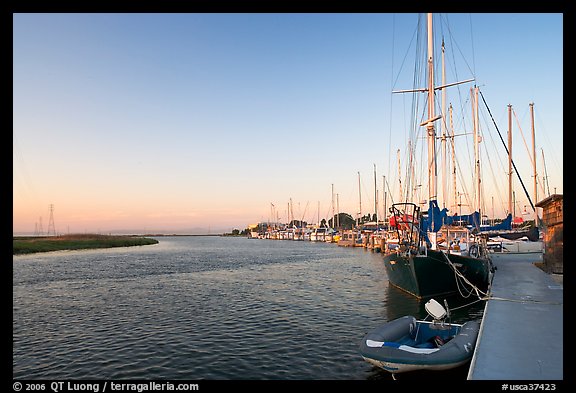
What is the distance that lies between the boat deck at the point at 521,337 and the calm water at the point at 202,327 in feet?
4.97

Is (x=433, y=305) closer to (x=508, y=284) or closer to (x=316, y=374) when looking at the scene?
(x=316, y=374)

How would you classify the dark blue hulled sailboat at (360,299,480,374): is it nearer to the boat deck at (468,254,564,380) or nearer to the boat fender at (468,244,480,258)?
the boat deck at (468,254,564,380)

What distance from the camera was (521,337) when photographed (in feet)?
32.0

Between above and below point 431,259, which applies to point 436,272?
below

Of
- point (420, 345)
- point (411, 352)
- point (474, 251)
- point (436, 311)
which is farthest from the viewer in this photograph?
point (474, 251)

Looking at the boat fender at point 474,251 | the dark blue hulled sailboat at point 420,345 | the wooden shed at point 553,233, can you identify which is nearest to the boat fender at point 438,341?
the dark blue hulled sailboat at point 420,345

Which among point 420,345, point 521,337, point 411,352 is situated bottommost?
point 420,345

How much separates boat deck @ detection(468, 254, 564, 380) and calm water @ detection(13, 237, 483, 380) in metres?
1.52

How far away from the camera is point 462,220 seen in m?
27.8

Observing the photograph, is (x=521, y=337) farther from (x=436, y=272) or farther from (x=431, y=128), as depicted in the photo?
(x=431, y=128)

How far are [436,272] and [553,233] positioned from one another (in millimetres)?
7047

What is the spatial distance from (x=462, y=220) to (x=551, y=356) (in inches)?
825

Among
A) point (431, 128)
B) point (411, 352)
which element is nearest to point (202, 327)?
point (411, 352)
